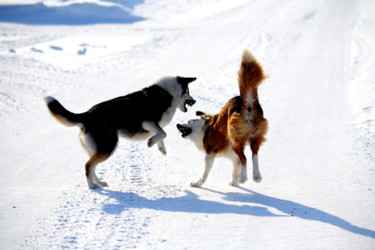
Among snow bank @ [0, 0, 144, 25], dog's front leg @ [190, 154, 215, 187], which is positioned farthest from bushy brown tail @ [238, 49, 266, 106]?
snow bank @ [0, 0, 144, 25]

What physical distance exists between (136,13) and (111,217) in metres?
24.2

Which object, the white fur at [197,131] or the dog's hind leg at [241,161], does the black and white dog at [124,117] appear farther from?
the dog's hind leg at [241,161]

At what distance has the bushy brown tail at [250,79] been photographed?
224 inches

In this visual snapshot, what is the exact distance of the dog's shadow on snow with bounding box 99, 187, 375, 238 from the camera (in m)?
5.17

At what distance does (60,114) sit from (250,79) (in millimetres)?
2671

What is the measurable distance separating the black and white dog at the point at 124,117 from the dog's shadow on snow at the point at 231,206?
2.10 feet

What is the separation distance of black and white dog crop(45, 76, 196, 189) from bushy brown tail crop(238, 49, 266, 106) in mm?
1523

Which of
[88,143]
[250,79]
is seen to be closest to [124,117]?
[88,143]

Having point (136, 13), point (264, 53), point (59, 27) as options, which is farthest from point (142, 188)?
point (136, 13)

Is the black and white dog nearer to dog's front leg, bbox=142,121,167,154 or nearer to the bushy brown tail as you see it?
dog's front leg, bbox=142,121,167,154

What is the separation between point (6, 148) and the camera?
746 cm

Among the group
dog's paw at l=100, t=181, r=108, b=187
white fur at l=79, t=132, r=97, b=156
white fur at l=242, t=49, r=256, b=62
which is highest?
white fur at l=242, t=49, r=256, b=62

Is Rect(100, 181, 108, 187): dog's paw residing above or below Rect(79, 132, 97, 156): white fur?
below

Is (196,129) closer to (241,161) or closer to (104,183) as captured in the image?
(241,161)
